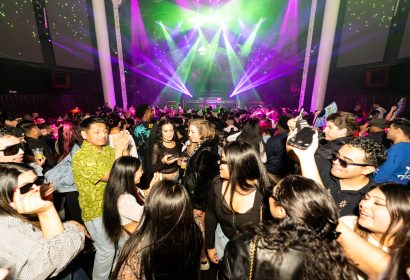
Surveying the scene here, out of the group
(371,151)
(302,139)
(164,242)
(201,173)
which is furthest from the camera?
(201,173)

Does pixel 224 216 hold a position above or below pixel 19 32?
below

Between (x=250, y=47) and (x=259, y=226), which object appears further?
(x=250, y=47)

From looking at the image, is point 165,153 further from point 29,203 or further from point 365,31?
point 365,31

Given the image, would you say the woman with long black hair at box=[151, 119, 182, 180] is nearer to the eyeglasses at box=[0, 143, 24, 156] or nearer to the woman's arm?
the eyeglasses at box=[0, 143, 24, 156]

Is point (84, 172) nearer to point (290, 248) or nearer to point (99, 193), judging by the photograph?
point (99, 193)

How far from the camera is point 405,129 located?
10.0ft

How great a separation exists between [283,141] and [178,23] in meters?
17.4

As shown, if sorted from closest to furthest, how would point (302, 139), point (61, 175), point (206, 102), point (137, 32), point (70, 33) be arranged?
1. point (302, 139)
2. point (61, 175)
3. point (70, 33)
4. point (137, 32)
5. point (206, 102)

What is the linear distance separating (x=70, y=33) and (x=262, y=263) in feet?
42.1

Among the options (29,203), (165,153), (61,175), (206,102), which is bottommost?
(61,175)


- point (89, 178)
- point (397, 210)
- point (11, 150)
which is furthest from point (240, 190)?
point (11, 150)

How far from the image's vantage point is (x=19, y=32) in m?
7.82

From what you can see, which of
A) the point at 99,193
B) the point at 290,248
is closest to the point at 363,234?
the point at 290,248

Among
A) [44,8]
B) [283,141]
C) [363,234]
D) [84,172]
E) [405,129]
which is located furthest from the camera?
[44,8]
